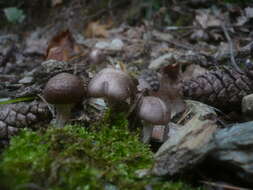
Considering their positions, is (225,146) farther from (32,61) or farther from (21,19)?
(21,19)

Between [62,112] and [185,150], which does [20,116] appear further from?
[185,150]

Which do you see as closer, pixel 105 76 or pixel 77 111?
pixel 105 76

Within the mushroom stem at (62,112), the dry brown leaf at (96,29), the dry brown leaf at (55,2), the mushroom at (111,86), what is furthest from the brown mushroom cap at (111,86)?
the dry brown leaf at (55,2)

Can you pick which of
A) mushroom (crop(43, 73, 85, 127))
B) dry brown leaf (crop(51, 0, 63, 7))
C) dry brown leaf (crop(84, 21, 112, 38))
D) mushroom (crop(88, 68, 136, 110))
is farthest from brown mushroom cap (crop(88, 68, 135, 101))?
dry brown leaf (crop(51, 0, 63, 7))

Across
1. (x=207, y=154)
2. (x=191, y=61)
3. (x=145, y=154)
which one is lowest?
(x=145, y=154)

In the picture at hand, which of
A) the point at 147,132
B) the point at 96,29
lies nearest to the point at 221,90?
the point at 147,132

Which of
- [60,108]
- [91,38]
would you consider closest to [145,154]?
[60,108]
